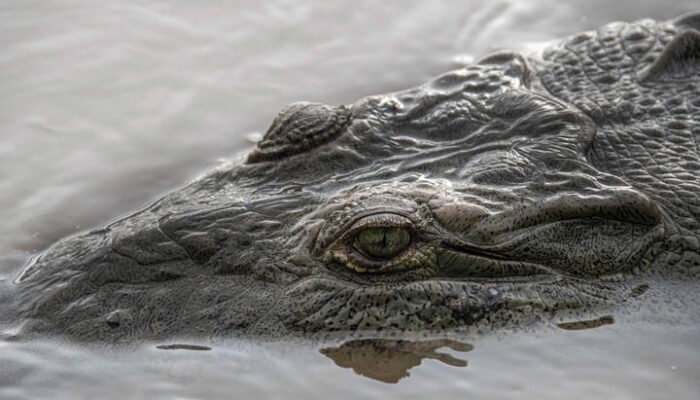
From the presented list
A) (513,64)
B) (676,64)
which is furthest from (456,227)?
(676,64)

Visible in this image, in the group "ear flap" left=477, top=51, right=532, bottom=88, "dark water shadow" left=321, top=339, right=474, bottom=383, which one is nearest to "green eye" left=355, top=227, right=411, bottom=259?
"dark water shadow" left=321, top=339, right=474, bottom=383

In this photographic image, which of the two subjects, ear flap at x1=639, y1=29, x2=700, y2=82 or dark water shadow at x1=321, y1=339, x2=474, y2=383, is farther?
ear flap at x1=639, y1=29, x2=700, y2=82

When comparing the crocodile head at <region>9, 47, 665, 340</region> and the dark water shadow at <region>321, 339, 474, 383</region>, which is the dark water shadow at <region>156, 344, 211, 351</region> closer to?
the crocodile head at <region>9, 47, 665, 340</region>

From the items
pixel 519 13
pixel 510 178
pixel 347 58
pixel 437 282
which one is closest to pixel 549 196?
pixel 510 178

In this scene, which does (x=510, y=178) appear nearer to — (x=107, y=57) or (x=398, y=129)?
(x=398, y=129)

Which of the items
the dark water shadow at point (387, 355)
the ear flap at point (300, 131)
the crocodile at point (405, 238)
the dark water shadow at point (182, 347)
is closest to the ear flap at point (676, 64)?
the crocodile at point (405, 238)

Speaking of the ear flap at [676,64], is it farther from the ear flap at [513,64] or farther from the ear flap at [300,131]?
the ear flap at [300,131]
